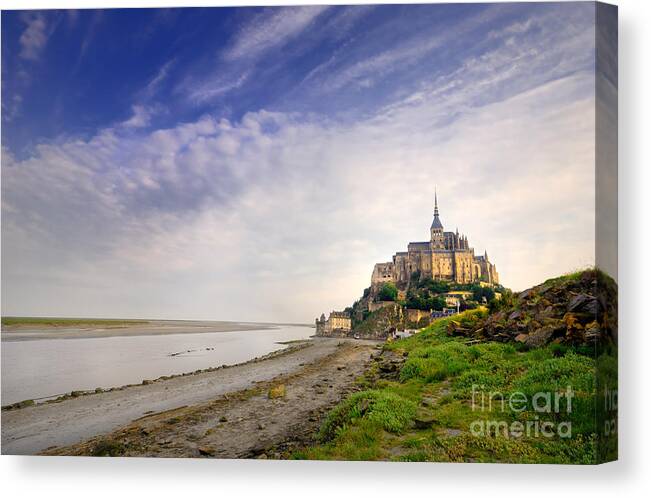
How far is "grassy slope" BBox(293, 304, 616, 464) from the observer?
184 inches

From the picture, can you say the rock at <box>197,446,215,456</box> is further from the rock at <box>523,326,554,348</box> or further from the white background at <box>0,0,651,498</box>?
the rock at <box>523,326,554,348</box>

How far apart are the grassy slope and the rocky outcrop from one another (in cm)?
19

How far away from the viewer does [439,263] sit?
4.98 meters

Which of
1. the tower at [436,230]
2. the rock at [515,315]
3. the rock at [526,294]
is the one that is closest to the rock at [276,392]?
the tower at [436,230]

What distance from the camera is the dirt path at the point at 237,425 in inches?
203

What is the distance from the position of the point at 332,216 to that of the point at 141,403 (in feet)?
13.7

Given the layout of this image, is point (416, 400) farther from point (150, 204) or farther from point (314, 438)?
point (150, 204)

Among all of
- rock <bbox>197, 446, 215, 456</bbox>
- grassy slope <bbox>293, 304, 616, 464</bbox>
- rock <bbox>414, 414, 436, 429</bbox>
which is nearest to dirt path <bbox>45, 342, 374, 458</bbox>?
rock <bbox>197, 446, 215, 456</bbox>

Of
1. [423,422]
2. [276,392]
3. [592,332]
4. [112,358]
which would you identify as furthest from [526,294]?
[112,358]

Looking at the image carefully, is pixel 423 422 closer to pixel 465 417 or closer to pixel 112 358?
pixel 465 417

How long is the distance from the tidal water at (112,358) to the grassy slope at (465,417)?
5.12 feet

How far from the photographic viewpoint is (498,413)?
4844 millimetres

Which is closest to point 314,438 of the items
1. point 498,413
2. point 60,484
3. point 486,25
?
point 498,413

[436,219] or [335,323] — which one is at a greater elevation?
[436,219]
